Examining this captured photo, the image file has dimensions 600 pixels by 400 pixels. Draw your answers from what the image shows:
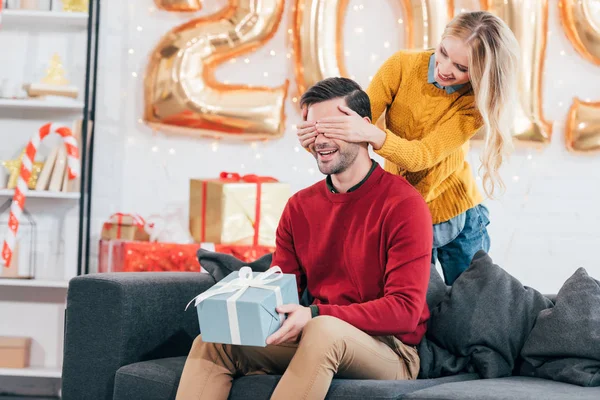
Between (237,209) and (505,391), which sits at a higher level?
(237,209)

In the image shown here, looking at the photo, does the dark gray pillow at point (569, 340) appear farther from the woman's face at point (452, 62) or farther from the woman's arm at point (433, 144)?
the woman's face at point (452, 62)

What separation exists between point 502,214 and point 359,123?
1.73 metres

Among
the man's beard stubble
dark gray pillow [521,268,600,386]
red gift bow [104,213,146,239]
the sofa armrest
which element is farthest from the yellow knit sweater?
red gift bow [104,213,146,239]

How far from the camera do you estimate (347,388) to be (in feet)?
6.31

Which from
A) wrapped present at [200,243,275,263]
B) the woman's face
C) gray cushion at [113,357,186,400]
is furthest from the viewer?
wrapped present at [200,243,275,263]

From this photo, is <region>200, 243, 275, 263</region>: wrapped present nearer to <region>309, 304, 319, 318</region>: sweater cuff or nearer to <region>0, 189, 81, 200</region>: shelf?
<region>0, 189, 81, 200</region>: shelf

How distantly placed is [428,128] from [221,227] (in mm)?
1093

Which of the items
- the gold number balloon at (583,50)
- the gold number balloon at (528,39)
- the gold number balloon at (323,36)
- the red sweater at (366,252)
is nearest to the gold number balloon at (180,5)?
the gold number balloon at (323,36)

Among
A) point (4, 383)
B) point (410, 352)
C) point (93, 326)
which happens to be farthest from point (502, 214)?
point (4, 383)

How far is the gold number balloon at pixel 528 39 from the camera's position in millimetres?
3523

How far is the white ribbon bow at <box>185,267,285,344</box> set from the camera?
1.80m

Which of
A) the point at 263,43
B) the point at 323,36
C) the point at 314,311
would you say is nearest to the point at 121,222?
the point at 263,43

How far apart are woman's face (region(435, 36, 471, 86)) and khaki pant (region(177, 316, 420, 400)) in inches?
27.9

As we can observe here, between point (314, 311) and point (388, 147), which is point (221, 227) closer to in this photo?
point (388, 147)
